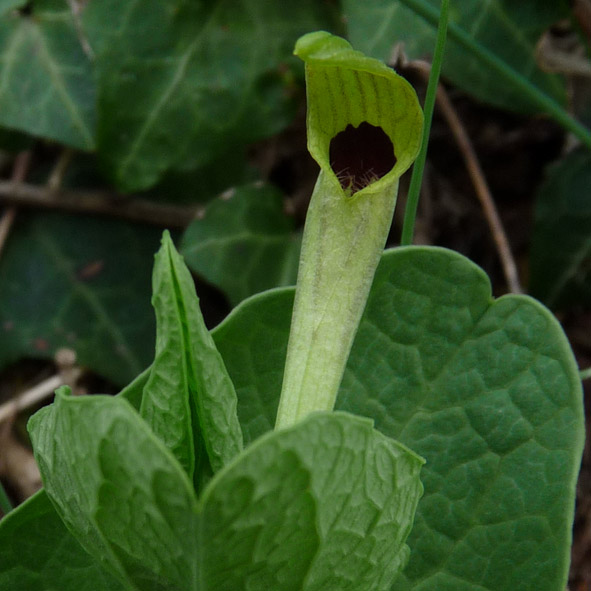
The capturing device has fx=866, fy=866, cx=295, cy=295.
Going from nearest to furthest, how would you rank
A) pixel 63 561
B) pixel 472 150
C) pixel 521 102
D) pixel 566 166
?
1. pixel 63 561
2. pixel 521 102
3. pixel 566 166
4. pixel 472 150

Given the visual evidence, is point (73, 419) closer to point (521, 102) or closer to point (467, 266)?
point (467, 266)

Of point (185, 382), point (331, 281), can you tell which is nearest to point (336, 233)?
point (331, 281)

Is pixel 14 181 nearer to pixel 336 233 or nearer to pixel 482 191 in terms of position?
pixel 482 191

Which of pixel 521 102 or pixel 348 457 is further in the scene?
pixel 521 102

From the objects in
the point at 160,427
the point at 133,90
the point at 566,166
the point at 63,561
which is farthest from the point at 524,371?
the point at 133,90

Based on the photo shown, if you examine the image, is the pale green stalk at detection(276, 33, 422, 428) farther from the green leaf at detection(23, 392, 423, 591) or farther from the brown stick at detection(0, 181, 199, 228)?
the brown stick at detection(0, 181, 199, 228)

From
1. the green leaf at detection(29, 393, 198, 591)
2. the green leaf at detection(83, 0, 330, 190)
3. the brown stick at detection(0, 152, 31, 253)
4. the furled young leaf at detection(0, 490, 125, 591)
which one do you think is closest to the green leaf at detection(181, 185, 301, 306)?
the green leaf at detection(83, 0, 330, 190)
